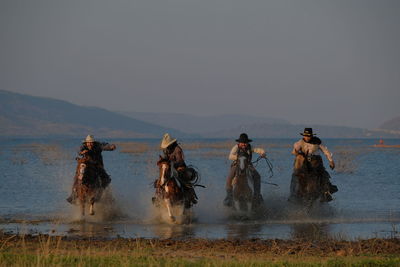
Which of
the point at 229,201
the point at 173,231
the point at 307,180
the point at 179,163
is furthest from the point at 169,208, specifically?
the point at 307,180

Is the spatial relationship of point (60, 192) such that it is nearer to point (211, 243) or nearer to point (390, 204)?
point (390, 204)

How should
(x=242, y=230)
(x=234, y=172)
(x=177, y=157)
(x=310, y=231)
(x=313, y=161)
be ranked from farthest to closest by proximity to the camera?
(x=313, y=161), (x=234, y=172), (x=177, y=157), (x=242, y=230), (x=310, y=231)

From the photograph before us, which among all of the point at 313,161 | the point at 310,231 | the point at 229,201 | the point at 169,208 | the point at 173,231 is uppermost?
the point at 313,161

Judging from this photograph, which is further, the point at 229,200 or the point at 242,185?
the point at 229,200

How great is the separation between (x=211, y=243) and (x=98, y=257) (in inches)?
109

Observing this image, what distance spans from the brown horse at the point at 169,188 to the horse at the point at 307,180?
2902 mm

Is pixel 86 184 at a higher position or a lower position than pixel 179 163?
lower

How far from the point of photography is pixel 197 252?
13000mm

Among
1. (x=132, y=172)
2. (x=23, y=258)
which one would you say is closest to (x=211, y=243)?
(x=23, y=258)

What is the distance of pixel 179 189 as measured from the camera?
1798 centimetres

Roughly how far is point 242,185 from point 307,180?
1.57 meters

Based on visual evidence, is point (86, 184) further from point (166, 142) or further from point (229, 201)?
point (229, 201)

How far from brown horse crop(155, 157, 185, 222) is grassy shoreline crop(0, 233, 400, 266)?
10.4 ft

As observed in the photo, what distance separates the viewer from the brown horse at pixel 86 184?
62.0ft
